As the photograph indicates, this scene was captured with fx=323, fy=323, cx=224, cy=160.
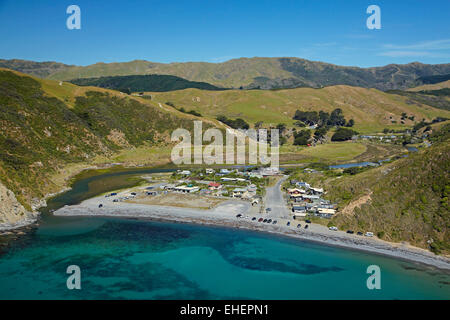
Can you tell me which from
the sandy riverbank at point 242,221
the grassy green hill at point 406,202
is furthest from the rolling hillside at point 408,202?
the sandy riverbank at point 242,221

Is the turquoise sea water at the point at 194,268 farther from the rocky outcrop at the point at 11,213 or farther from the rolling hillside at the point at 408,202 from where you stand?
the rolling hillside at the point at 408,202

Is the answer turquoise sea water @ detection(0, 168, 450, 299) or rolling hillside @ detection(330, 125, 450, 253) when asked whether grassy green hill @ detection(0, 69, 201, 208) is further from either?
rolling hillside @ detection(330, 125, 450, 253)

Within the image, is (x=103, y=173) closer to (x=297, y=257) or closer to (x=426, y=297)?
(x=297, y=257)

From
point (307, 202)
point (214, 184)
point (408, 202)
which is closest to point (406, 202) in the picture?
point (408, 202)

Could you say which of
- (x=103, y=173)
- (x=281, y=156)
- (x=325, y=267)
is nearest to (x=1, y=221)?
(x=103, y=173)

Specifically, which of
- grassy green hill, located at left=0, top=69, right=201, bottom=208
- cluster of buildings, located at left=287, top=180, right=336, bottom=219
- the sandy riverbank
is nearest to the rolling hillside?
the sandy riverbank

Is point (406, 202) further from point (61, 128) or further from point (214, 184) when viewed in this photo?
point (61, 128)
